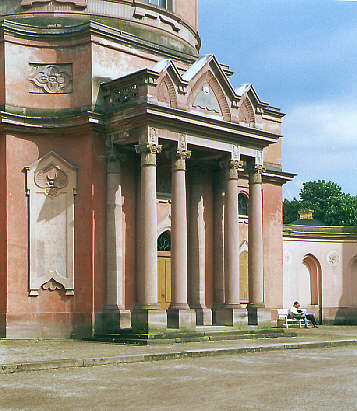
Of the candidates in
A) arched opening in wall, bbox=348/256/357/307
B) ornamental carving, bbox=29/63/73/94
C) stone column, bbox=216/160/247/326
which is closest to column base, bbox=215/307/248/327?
stone column, bbox=216/160/247/326

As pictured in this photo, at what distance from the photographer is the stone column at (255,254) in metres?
23.6

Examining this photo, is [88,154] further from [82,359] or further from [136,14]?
[82,359]

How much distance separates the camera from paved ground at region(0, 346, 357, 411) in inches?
366

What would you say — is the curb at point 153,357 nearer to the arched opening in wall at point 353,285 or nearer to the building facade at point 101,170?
the building facade at point 101,170

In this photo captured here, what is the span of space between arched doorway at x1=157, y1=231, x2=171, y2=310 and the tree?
41039 millimetres

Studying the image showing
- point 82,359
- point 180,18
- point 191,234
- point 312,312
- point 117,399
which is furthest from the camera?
point 312,312

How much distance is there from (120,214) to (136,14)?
7539 millimetres

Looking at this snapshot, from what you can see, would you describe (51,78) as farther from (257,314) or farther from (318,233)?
(318,233)

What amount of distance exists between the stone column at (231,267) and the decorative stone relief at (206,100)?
1.84 metres

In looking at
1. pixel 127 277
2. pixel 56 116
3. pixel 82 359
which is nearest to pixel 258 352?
pixel 82 359

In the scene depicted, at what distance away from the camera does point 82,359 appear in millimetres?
13805

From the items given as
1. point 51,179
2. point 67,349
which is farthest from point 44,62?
point 67,349

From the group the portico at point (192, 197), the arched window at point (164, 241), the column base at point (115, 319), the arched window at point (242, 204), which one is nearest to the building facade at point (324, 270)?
the arched window at point (242, 204)

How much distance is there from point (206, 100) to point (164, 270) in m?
5.76
